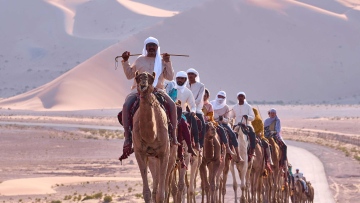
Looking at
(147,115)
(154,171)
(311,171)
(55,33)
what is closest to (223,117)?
(154,171)

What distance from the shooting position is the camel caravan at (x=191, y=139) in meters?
12.6

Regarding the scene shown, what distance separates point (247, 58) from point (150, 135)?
360 feet

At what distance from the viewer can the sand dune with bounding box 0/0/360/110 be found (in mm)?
116812

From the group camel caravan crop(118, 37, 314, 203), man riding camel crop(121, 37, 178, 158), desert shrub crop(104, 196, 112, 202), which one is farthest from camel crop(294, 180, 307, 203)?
man riding camel crop(121, 37, 178, 158)

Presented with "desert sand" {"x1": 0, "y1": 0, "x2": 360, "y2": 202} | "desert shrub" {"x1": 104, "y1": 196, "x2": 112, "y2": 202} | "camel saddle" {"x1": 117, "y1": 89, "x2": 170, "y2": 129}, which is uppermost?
"desert sand" {"x1": 0, "y1": 0, "x2": 360, "y2": 202}

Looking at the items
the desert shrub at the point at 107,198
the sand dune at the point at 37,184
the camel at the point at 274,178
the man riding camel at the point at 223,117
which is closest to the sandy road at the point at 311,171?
the desert shrub at the point at 107,198

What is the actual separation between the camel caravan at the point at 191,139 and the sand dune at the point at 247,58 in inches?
3506

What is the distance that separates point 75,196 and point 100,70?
93.8 metres

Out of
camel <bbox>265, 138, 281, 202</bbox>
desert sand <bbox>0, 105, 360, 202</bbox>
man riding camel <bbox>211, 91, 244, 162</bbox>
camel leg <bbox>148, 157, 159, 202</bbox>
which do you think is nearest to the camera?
camel leg <bbox>148, 157, 159, 202</bbox>

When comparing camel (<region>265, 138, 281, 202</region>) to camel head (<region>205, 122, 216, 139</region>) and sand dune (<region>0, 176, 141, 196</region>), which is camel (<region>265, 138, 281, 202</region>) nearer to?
camel head (<region>205, 122, 216, 139</region>)

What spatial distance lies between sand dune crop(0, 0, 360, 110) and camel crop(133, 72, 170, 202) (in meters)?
99.5

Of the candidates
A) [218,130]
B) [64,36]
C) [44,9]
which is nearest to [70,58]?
[64,36]

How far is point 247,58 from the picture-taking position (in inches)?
4788

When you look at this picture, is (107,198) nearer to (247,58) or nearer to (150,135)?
(150,135)
